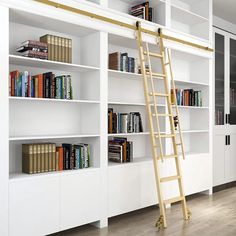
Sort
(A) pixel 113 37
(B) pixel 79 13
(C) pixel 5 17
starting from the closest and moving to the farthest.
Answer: (C) pixel 5 17
(B) pixel 79 13
(A) pixel 113 37

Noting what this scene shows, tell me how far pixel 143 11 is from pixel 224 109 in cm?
261

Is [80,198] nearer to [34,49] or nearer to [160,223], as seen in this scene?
[160,223]

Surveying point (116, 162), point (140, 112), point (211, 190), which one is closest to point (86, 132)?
point (116, 162)

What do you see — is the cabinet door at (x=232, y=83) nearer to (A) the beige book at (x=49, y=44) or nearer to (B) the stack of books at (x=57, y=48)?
(B) the stack of books at (x=57, y=48)

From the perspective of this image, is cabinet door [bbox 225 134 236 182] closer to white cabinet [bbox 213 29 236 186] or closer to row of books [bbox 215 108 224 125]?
white cabinet [bbox 213 29 236 186]

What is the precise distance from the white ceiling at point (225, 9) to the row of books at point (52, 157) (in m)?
3.23

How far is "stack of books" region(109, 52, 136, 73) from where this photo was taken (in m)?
4.05

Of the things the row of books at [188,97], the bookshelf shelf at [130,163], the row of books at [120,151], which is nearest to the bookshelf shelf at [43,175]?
the bookshelf shelf at [130,163]

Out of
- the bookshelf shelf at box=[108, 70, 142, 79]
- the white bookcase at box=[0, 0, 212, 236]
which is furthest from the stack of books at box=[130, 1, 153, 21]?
the bookshelf shelf at box=[108, 70, 142, 79]

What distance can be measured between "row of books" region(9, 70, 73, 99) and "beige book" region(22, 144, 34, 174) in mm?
498

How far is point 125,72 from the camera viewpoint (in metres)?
3.97

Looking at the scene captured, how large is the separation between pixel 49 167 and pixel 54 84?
Answer: 2.73ft

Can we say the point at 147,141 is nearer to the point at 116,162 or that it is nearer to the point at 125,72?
the point at 116,162

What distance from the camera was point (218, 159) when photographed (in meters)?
5.78
